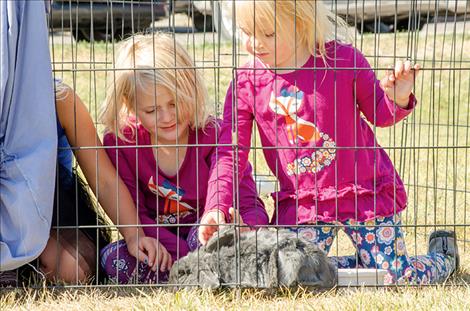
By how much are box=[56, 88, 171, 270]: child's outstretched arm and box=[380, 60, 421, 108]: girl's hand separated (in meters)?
0.96

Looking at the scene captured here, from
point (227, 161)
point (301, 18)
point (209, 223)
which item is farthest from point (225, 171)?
point (301, 18)

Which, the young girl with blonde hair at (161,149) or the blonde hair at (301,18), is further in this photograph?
the young girl with blonde hair at (161,149)

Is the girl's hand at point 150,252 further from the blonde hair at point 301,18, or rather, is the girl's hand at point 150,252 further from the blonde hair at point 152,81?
the blonde hair at point 301,18

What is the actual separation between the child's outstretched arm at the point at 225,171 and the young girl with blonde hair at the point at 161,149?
0.08 m

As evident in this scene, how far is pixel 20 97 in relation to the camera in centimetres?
310

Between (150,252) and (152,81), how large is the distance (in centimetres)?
61

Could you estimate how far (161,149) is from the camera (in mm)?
3723

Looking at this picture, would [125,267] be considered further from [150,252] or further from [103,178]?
[103,178]

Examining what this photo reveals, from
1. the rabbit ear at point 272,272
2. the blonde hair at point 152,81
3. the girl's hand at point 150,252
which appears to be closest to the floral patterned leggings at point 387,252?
the rabbit ear at point 272,272

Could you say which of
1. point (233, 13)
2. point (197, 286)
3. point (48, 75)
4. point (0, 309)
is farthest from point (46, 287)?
point (233, 13)

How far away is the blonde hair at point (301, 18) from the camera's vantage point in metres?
3.36

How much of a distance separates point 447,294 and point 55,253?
134 centimetres

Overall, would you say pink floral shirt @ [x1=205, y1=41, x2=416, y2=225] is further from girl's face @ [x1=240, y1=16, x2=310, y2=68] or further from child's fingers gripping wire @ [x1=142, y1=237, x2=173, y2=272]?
child's fingers gripping wire @ [x1=142, y1=237, x2=173, y2=272]

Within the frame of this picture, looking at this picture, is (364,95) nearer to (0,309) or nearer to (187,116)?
(187,116)
